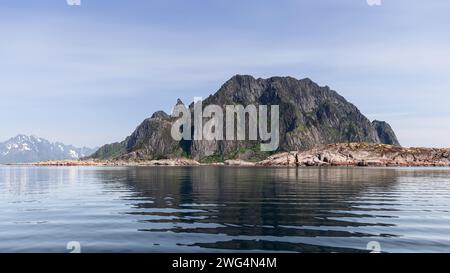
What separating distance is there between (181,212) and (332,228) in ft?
58.9

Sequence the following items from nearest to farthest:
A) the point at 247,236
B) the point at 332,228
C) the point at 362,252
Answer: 1. the point at 362,252
2. the point at 247,236
3. the point at 332,228

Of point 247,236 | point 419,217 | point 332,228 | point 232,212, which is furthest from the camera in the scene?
point 232,212

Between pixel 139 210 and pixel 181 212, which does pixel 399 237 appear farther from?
pixel 139 210

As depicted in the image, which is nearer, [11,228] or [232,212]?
[11,228]

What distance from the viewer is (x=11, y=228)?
34.6m

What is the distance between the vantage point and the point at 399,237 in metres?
30.3

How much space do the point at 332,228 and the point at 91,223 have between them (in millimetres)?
22487

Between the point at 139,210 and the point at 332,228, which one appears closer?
the point at 332,228
